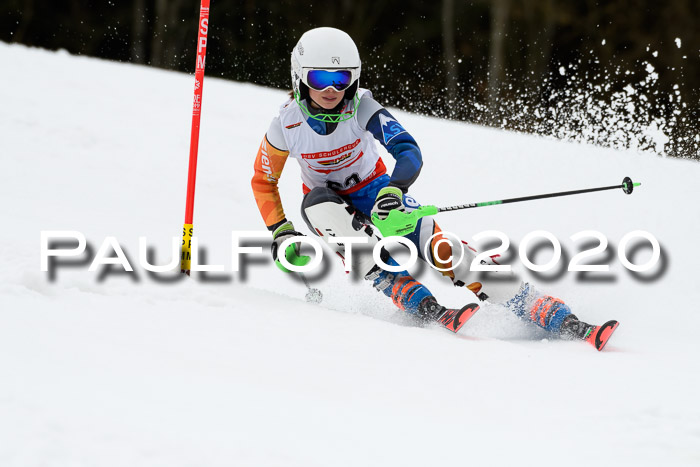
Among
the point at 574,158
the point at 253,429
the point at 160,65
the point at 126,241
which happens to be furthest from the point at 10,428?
the point at 160,65

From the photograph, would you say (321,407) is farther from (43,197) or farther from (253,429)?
(43,197)

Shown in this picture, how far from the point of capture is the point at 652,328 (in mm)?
3965

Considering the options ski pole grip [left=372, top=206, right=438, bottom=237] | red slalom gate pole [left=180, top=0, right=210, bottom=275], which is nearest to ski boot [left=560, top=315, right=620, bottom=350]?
ski pole grip [left=372, top=206, right=438, bottom=237]

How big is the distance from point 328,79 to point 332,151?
0.41 metres

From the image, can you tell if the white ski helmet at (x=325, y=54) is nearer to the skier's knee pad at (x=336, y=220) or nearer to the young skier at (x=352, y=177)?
the young skier at (x=352, y=177)

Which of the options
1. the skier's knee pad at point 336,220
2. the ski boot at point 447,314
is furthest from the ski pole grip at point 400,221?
the ski boot at point 447,314

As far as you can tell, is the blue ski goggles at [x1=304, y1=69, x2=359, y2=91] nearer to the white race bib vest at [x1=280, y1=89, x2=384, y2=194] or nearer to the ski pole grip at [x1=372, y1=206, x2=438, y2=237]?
the white race bib vest at [x1=280, y1=89, x2=384, y2=194]

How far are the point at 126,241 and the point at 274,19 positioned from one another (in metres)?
19.1

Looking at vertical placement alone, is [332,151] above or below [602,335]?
above

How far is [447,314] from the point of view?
343 centimetres

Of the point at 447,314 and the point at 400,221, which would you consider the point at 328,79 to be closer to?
the point at 400,221

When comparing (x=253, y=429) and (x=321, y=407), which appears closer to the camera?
(x=253, y=429)

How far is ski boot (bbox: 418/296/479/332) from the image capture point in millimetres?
3326

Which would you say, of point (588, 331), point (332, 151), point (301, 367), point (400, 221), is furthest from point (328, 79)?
point (588, 331)
